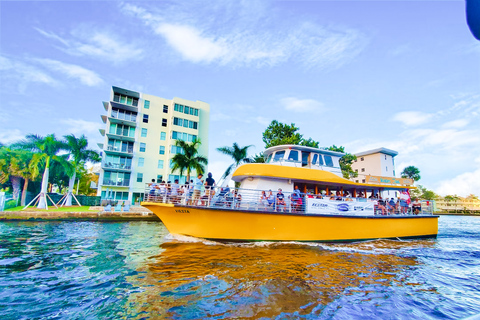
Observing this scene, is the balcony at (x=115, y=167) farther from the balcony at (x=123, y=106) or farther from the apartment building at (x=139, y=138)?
the balcony at (x=123, y=106)

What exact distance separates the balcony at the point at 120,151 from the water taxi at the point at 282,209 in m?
25.3

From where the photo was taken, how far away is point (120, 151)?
111 ft

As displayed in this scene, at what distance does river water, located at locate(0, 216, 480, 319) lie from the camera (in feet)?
15.7

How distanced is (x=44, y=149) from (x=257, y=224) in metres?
27.2

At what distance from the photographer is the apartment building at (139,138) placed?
109ft

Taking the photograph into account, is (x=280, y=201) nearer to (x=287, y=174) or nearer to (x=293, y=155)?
(x=287, y=174)

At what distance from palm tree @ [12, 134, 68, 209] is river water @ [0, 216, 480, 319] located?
16.1 meters

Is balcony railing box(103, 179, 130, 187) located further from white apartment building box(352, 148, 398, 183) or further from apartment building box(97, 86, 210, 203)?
white apartment building box(352, 148, 398, 183)

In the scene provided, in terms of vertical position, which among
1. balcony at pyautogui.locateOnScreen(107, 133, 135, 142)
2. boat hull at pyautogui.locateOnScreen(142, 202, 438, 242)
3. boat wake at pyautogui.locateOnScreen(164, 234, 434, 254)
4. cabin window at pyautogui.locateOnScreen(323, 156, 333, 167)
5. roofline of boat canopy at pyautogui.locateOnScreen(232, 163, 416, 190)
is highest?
balcony at pyautogui.locateOnScreen(107, 133, 135, 142)

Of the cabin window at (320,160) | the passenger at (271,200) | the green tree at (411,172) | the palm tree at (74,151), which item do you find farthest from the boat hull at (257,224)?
the green tree at (411,172)

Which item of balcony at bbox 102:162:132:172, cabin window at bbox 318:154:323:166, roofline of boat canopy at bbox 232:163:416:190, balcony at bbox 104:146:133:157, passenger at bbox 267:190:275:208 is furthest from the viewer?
balcony at bbox 104:146:133:157

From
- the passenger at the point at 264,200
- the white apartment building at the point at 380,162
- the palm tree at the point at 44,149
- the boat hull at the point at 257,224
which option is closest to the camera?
the boat hull at the point at 257,224

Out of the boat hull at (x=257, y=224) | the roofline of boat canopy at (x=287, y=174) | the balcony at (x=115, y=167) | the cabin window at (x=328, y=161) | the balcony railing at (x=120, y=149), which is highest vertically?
the balcony railing at (x=120, y=149)

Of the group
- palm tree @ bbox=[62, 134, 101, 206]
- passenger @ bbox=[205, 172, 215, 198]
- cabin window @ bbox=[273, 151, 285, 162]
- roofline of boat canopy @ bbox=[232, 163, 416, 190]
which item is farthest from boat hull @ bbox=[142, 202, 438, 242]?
palm tree @ bbox=[62, 134, 101, 206]
